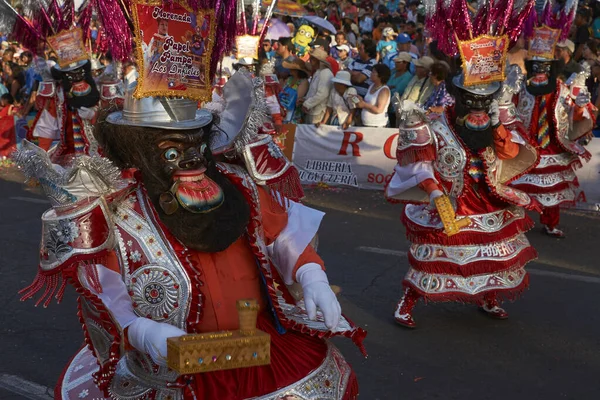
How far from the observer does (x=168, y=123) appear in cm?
307

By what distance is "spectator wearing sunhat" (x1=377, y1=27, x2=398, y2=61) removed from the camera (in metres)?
14.5

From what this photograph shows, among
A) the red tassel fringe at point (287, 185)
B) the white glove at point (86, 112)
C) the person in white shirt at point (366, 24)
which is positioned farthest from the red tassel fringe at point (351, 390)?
the person in white shirt at point (366, 24)

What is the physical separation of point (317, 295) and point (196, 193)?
579 mm

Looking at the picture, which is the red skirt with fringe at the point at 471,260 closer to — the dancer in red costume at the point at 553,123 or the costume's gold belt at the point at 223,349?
the dancer in red costume at the point at 553,123

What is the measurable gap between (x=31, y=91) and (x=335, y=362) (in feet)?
48.9

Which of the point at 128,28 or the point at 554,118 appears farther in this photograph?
the point at 554,118

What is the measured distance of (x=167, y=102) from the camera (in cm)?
307

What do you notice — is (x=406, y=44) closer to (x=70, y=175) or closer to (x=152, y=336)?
(x=70, y=175)

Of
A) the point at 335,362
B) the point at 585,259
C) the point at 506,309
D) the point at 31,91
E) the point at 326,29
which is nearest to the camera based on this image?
the point at 335,362

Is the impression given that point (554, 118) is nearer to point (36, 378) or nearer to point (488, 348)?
point (488, 348)

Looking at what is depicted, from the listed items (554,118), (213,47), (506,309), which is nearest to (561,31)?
(554,118)

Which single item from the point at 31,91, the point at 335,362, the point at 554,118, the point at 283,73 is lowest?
the point at 31,91

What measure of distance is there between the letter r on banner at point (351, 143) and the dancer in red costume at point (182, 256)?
868cm

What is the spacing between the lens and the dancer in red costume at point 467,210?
20.0ft
